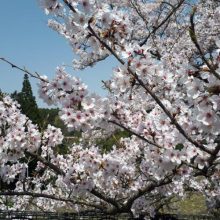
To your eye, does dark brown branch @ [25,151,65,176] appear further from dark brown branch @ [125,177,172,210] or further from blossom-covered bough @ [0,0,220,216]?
dark brown branch @ [125,177,172,210]

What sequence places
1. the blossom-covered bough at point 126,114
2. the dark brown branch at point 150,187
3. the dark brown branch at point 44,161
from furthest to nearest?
the dark brown branch at point 44,161 < the dark brown branch at point 150,187 < the blossom-covered bough at point 126,114

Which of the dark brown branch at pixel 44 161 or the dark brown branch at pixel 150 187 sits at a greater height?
the dark brown branch at pixel 44 161

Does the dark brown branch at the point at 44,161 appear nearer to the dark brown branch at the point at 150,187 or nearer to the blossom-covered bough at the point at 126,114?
the blossom-covered bough at the point at 126,114

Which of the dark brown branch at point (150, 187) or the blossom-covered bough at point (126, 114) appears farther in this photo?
the dark brown branch at point (150, 187)

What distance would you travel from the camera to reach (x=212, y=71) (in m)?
2.63

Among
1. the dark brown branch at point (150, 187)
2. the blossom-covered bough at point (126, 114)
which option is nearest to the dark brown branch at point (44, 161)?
the blossom-covered bough at point (126, 114)

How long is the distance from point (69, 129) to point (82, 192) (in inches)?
55.1

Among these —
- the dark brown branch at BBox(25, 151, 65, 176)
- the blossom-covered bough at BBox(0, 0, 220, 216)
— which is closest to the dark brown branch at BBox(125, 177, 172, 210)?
the blossom-covered bough at BBox(0, 0, 220, 216)

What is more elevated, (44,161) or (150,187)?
(44,161)

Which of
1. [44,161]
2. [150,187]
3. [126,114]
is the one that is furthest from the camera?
[44,161]

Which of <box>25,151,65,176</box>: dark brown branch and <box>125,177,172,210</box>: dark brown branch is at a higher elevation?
<box>25,151,65,176</box>: dark brown branch

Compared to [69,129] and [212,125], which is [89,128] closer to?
[69,129]

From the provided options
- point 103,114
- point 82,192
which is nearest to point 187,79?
point 103,114

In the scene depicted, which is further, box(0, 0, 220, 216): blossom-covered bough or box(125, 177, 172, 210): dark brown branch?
box(125, 177, 172, 210): dark brown branch
